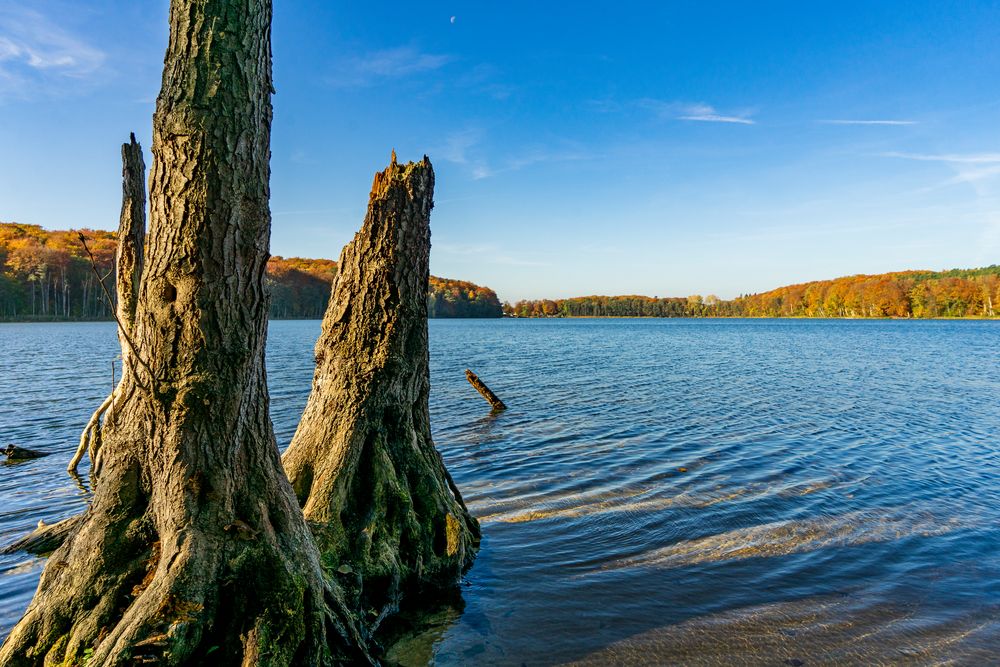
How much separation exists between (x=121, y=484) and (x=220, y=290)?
1.66 m

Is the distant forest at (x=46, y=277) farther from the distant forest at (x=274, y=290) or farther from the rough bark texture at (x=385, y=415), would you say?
the rough bark texture at (x=385, y=415)

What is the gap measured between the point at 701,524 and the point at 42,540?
9.81 meters

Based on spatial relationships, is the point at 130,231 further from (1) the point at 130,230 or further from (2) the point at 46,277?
(2) the point at 46,277

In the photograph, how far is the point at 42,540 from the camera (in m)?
7.82

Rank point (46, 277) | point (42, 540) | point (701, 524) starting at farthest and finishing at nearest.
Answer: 1. point (46, 277)
2. point (701, 524)
3. point (42, 540)

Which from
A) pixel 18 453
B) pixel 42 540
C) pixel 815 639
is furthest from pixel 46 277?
pixel 815 639

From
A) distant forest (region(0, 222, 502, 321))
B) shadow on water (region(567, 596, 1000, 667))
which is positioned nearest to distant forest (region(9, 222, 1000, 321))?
distant forest (region(0, 222, 502, 321))

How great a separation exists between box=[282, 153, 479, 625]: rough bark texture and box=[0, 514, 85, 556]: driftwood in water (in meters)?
4.23

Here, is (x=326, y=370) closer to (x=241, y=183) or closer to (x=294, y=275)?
(x=241, y=183)

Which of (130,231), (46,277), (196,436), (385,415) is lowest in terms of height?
(385,415)

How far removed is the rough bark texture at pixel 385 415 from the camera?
6.05 m

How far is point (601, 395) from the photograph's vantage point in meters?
24.0

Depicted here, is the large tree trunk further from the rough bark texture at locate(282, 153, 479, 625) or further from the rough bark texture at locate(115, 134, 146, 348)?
the rough bark texture at locate(115, 134, 146, 348)

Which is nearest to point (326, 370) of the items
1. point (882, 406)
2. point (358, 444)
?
point (358, 444)
